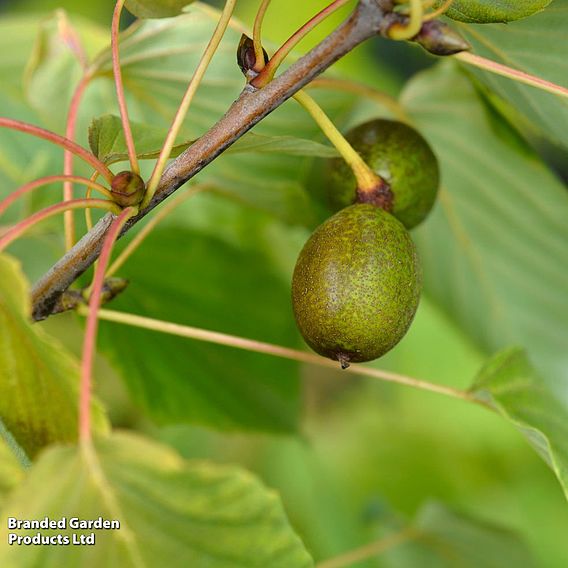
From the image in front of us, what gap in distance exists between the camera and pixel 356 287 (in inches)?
19.6

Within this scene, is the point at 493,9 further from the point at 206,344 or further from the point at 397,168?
the point at 206,344

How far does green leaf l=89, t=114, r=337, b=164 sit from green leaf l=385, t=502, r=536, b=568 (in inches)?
20.1

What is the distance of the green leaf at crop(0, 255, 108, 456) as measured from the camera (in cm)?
50

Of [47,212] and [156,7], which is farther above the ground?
[156,7]

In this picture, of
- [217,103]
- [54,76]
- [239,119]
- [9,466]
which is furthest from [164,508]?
[54,76]

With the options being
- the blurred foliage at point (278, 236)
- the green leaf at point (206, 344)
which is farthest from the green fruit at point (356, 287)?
the green leaf at point (206, 344)

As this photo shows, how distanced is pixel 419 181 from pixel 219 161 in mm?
270

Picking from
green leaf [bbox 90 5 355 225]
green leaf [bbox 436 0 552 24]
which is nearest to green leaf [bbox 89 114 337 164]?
green leaf [bbox 436 0 552 24]

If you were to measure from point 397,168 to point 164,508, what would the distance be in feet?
1.01

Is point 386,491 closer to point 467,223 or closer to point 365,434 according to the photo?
point 365,434

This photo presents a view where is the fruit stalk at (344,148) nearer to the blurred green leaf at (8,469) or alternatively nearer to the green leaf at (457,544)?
the blurred green leaf at (8,469)

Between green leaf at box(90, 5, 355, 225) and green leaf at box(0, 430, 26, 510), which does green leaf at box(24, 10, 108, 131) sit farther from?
green leaf at box(0, 430, 26, 510)

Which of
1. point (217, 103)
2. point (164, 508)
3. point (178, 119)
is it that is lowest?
point (164, 508)

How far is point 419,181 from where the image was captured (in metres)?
0.61
